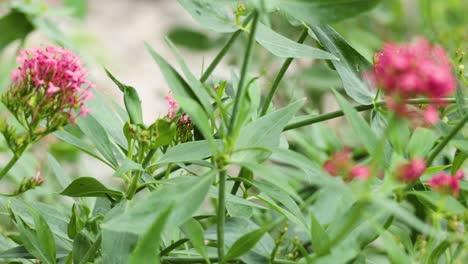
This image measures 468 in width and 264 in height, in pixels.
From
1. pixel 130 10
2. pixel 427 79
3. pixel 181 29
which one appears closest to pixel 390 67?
pixel 427 79

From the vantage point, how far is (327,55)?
2.33 feet

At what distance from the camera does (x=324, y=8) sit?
1.89 feet

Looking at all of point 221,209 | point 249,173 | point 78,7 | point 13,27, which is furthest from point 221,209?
point 78,7

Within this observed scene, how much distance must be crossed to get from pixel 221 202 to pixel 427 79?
0.18m

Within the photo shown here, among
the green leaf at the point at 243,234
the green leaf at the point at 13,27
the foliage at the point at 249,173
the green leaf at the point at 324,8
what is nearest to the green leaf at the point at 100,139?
the foliage at the point at 249,173

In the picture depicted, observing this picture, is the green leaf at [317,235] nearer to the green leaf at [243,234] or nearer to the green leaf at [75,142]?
the green leaf at [243,234]

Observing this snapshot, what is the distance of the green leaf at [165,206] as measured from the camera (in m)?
0.53

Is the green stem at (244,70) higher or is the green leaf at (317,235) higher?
the green stem at (244,70)

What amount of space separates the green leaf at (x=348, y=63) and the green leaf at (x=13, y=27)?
1.66 ft

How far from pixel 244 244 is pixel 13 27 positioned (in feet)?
2.15

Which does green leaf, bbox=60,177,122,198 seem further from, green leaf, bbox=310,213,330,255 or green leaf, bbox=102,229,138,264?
green leaf, bbox=310,213,330,255

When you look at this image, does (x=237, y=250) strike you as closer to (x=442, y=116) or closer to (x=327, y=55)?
(x=327, y=55)

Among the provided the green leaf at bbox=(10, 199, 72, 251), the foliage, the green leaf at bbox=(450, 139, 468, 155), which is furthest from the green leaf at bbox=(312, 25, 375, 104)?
the green leaf at bbox=(10, 199, 72, 251)

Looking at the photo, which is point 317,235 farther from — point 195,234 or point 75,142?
point 75,142
